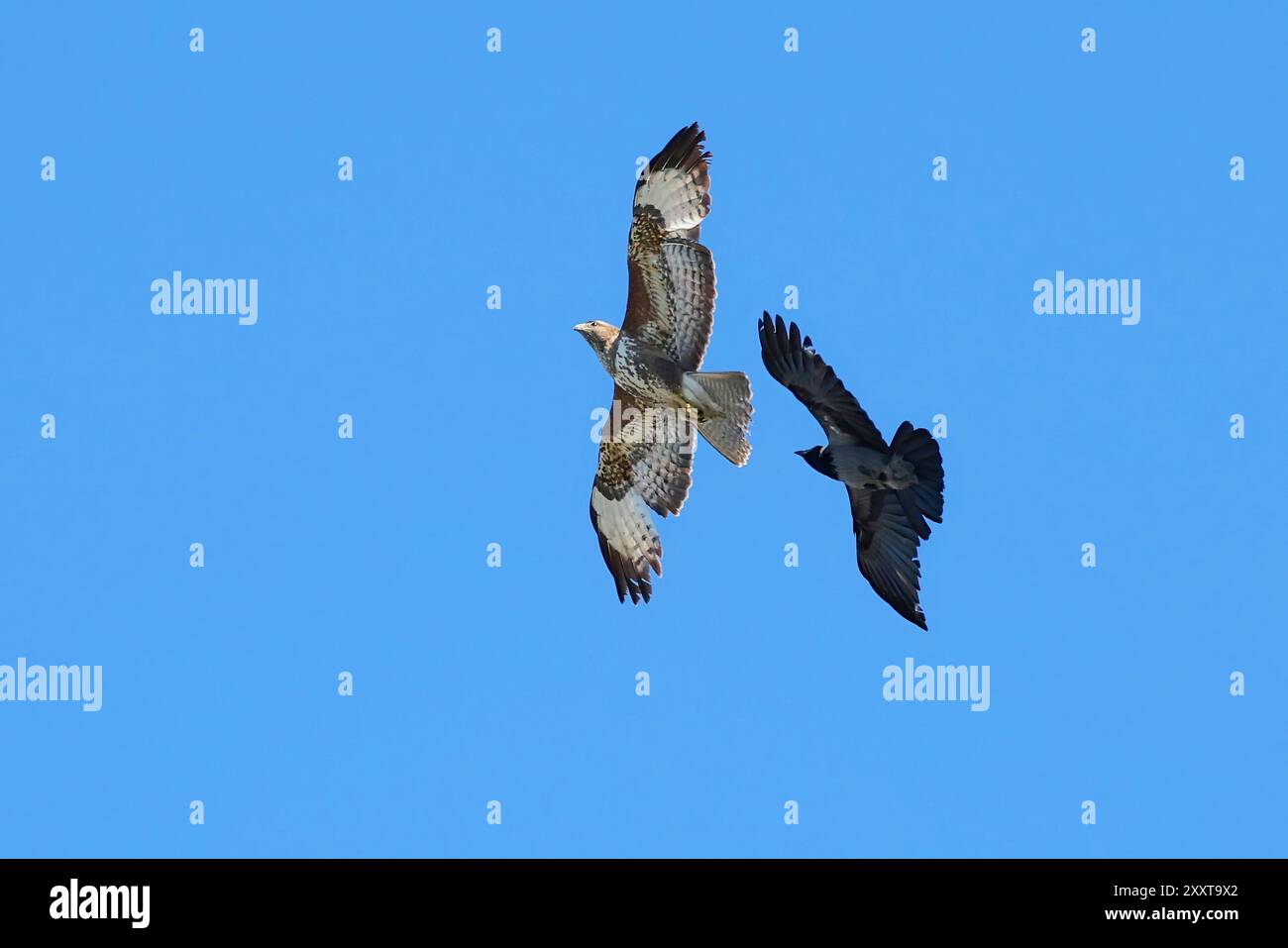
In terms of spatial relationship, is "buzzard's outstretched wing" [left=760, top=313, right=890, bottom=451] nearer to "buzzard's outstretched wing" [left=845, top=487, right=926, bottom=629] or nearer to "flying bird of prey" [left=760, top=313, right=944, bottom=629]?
"flying bird of prey" [left=760, top=313, right=944, bottom=629]

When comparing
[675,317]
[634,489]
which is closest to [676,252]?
[675,317]

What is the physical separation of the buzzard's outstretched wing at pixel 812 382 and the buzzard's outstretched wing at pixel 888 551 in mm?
792

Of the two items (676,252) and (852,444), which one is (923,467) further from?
(676,252)

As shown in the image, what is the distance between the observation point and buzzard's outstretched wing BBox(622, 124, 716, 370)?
621 inches

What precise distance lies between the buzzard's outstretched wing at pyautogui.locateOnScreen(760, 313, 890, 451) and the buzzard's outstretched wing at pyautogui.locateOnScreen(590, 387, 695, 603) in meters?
2.06

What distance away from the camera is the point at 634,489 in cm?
1711

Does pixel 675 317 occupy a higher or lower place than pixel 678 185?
lower

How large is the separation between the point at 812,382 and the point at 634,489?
284cm

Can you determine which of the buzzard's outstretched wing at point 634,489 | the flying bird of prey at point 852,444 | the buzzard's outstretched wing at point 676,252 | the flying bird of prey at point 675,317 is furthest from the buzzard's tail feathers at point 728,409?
the buzzard's outstretched wing at point 634,489

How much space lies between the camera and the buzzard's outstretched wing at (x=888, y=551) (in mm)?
15508

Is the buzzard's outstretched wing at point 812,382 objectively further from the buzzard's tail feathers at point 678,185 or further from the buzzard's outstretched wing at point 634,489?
the buzzard's outstretched wing at point 634,489
